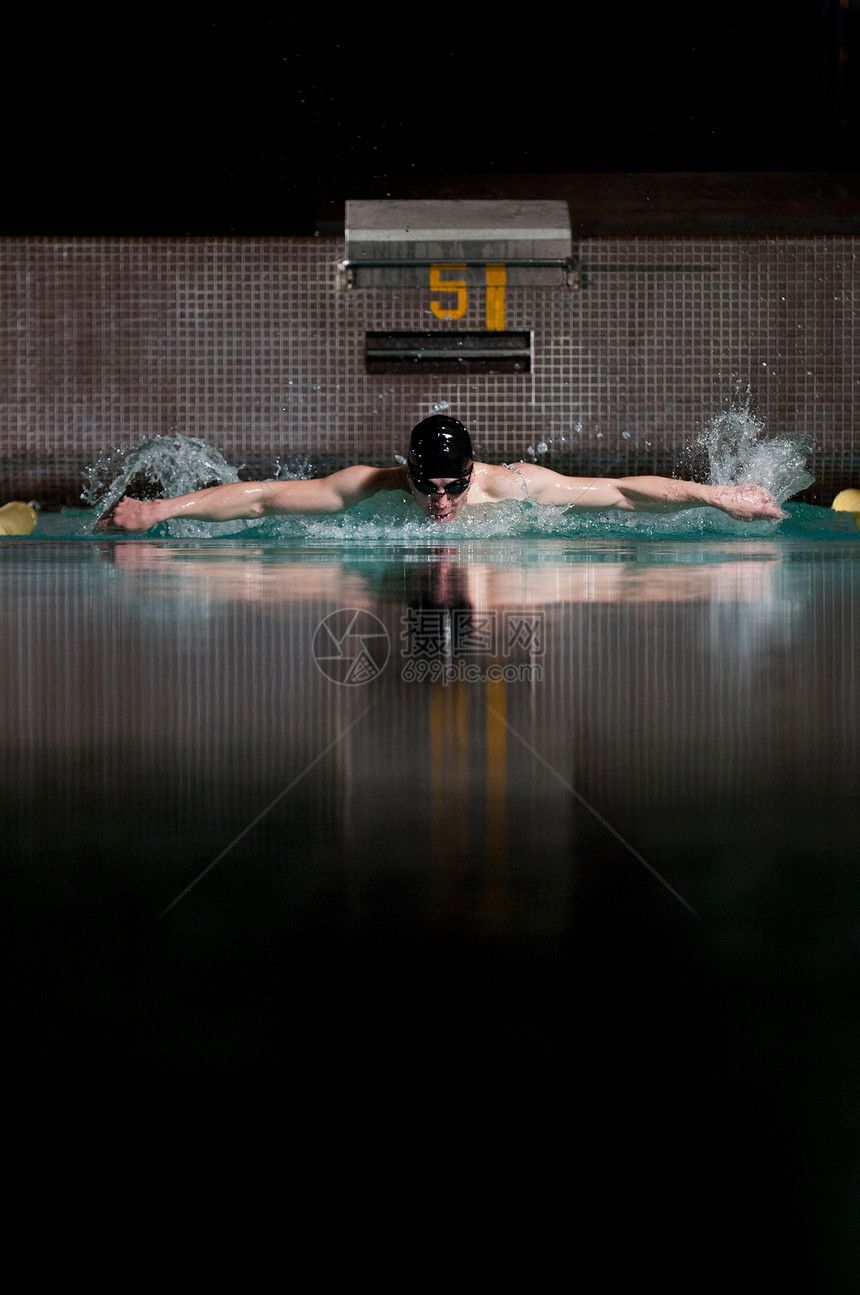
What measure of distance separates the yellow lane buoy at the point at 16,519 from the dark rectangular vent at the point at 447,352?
147 cm

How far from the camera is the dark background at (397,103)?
4352mm

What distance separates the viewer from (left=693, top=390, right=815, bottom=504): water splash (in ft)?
15.2

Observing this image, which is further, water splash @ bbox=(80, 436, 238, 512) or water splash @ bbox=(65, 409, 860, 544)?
water splash @ bbox=(80, 436, 238, 512)

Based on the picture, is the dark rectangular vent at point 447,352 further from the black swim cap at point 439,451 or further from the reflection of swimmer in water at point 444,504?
the black swim cap at point 439,451

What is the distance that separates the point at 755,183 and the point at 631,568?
9.85 ft

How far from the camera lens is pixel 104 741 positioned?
81 centimetres

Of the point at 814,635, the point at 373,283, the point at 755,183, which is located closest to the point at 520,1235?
the point at 814,635

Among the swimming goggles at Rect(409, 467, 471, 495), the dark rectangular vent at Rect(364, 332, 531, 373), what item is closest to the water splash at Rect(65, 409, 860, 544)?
the swimming goggles at Rect(409, 467, 471, 495)

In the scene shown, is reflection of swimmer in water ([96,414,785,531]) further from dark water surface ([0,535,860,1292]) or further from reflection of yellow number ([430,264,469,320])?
dark water surface ([0,535,860,1292])

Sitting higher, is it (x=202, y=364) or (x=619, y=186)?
(x=619, y=186)

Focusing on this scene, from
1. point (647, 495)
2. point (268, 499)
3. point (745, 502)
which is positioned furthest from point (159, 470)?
point (745, 502)

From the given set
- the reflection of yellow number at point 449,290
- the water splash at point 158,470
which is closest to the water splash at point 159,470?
the water splash at point 158,470

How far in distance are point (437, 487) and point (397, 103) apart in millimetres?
2149

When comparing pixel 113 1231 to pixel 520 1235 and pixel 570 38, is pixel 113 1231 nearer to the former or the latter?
pixel 520 1235
